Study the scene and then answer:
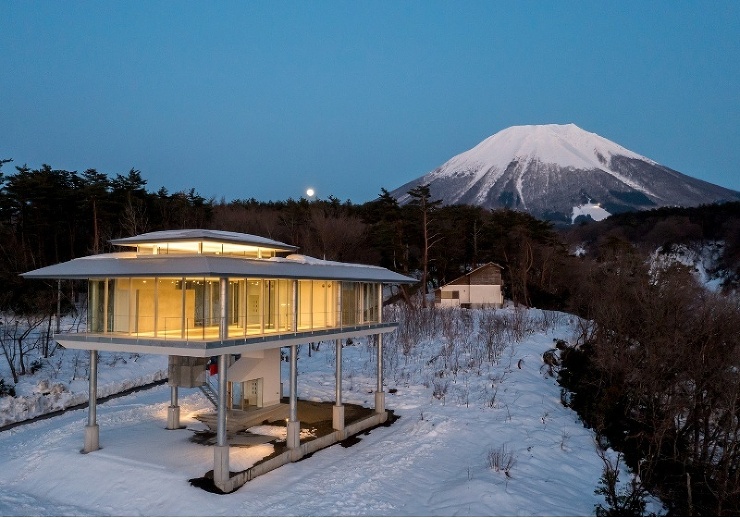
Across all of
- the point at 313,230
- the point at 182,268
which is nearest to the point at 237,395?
the point at 182,268

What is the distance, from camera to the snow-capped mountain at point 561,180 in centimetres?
12369

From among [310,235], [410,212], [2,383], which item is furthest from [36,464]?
[410,212]

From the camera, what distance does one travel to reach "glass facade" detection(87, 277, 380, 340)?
47.1 ft

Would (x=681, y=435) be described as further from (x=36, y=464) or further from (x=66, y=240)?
(x=66, y=240)

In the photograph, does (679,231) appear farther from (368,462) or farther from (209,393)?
(209,393)

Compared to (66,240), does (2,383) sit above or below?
below

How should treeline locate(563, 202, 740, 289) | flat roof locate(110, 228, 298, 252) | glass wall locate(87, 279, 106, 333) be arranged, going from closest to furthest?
flat roof locate(110, 228, 298, 252)
glass wall locate(87, 279, 106, 333)
treeline locate(563, 202, 740, 289)

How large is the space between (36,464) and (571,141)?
168256 millimetres

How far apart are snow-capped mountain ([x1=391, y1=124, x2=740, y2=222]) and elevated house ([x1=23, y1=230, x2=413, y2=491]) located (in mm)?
98439

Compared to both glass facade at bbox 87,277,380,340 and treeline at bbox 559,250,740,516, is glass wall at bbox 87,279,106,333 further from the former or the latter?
treeline at bbox 559,250,740,516

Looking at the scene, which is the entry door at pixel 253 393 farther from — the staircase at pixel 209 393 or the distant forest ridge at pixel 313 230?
the distant forest ridge at pixel 313 230

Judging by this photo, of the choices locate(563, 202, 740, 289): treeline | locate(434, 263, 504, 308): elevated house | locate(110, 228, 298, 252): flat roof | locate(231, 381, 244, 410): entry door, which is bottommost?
locate(231, 381, 244, 410): entry door

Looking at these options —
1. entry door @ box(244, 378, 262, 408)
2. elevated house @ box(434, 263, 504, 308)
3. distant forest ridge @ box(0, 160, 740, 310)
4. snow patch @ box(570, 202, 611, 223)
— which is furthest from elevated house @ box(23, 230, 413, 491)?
snow patch @ box(570, 202, 611, 223)

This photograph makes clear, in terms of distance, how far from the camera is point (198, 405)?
21.7 meters
